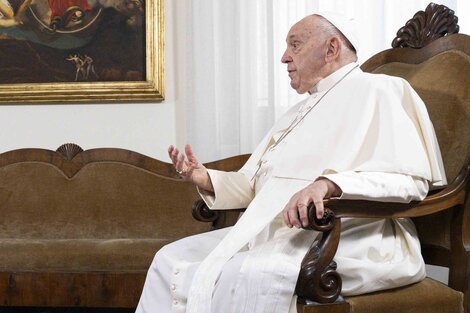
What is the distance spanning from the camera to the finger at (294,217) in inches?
82.8

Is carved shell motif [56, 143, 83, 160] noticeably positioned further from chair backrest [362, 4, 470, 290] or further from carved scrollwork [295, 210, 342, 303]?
carved scrollwork [295, 210, 342, 303]

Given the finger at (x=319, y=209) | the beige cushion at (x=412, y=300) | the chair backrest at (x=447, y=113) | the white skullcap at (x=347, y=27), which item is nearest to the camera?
the finger at (x=319, y=209)

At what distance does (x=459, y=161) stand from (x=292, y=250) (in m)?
0.78

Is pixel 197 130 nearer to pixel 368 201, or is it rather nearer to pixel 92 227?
pixel 92 227

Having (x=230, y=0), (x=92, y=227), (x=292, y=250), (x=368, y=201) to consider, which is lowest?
(x=92, y=227)

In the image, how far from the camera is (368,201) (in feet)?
7.20

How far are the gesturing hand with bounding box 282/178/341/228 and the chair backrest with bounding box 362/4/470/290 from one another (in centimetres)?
60

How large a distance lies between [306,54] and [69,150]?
1990 mm


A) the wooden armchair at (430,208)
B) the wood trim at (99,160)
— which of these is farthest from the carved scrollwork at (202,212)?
the wood trim at (99,160)

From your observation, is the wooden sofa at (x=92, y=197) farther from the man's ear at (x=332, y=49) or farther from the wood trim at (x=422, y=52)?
the man's ear at (x=332, y=49)

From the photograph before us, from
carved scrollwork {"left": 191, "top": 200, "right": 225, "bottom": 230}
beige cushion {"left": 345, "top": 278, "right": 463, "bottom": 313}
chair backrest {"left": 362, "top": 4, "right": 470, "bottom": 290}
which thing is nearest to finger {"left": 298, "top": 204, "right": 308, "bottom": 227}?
beige cushion {"left": 345, "top": 278, "right": 463, "bottom": 313}

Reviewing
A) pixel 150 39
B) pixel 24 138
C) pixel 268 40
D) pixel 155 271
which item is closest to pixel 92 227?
pixel 24 138

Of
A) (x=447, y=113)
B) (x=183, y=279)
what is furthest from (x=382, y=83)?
(x=183, y=279)

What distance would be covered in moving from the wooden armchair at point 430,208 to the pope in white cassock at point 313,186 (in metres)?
0.05
